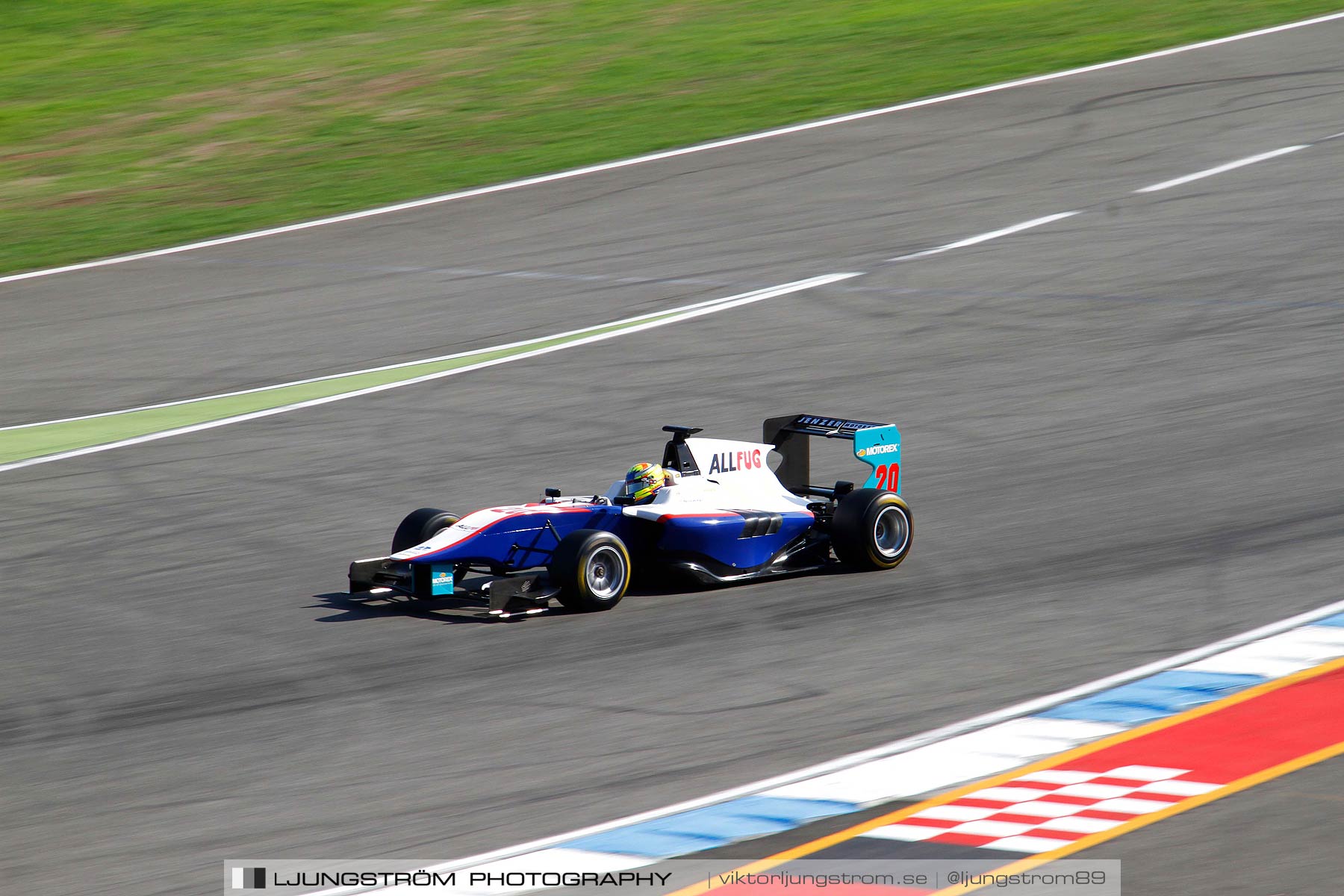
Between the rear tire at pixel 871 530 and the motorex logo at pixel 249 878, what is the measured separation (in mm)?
4832

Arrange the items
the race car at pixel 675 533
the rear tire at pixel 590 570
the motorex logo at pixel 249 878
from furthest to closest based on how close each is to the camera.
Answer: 1. the race car at pixel 675 533
2. the rear tire at pixel 590 570
3. the motorex logo at pixel 249 878

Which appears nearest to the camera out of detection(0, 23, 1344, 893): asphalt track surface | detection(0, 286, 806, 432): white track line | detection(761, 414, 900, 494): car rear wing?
detection(0, 23, 1344, 893): asphalt track surface

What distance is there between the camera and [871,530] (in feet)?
33.3

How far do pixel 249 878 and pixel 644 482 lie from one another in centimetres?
431

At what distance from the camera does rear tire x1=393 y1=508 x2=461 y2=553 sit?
9953 millimetres

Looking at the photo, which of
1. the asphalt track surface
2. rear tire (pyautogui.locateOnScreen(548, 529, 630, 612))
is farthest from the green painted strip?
rear tire (pyautogui.locateOnScreen(548, 529, 630, 612))

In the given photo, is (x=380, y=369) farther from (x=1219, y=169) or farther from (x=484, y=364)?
(x=1219, y=169)

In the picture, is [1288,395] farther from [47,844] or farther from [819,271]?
[47,844]

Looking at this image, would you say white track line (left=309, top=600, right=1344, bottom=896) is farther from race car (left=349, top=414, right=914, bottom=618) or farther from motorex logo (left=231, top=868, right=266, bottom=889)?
race car (left=349, top=414, right=914, bottom=618)

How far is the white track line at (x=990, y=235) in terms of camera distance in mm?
19297

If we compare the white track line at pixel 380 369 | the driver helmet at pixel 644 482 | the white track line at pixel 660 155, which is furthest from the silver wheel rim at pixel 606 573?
the white track line at pixel 660 155

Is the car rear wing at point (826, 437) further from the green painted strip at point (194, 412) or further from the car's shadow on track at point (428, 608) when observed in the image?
the green painted strip at point (194, 412)

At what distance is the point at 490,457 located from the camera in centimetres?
1306

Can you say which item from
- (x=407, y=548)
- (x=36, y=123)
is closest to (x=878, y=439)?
(x=407, y=548)
